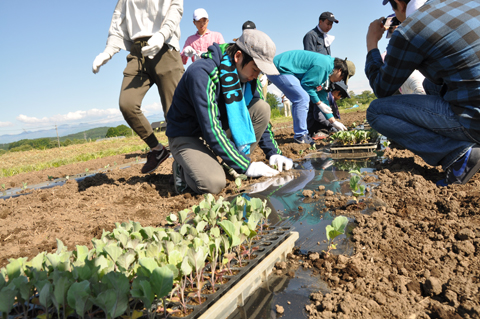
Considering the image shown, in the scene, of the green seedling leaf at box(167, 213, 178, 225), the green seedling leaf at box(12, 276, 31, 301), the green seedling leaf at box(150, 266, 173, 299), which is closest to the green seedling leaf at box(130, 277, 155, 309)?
the green seedling leaf at box(150, 266, 173, 299)

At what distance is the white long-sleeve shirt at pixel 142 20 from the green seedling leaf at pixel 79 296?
279cm

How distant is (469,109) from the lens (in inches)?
85.0

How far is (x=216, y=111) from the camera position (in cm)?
274

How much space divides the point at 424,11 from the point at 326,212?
1.45 m

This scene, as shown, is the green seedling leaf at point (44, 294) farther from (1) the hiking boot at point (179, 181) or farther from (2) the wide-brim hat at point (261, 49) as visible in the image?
(1) the hiking boot at point (179, 181)

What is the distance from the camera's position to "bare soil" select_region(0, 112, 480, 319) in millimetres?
1202

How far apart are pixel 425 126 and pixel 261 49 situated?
146 cm

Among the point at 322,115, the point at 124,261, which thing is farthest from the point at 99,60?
the point at 322,115

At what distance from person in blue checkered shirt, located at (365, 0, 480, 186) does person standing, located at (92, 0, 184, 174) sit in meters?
1.99

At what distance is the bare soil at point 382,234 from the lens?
1.20 metres

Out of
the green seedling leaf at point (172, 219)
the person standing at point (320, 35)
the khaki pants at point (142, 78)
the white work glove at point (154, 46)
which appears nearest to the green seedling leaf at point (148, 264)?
the green seedling leaf at point (172, 219)

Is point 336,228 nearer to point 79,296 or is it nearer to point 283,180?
point 79,296

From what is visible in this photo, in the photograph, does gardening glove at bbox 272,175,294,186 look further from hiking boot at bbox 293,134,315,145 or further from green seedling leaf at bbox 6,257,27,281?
green seedling leaf at bbox 6,257,27,281

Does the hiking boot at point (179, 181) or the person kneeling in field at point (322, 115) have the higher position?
the person kneeling in field at point (322, 115)
